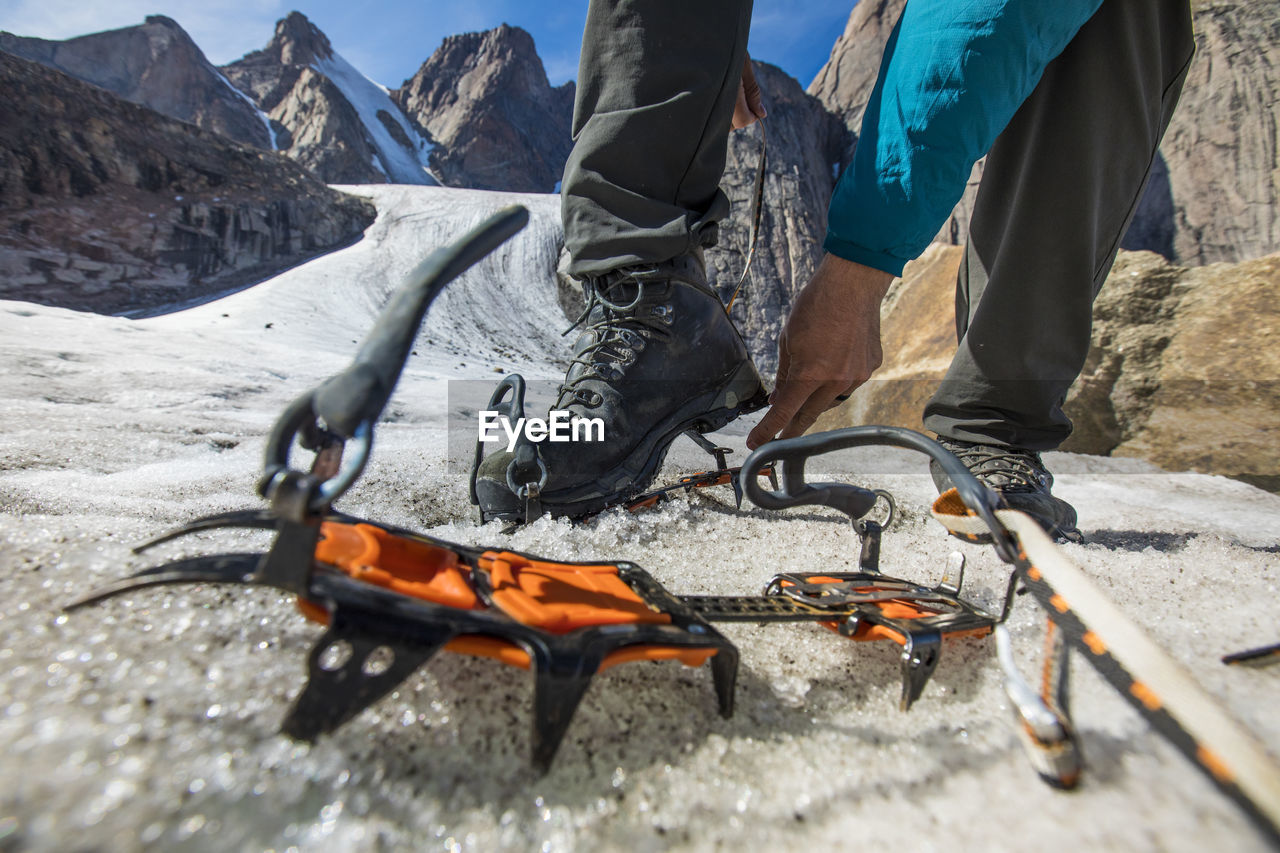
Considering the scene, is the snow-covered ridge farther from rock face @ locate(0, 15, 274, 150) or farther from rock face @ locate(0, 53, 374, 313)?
rock face @ locate(0, 53, 374, 313)

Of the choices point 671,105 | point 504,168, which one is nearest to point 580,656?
point 671,105

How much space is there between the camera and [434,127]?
98.0 ft

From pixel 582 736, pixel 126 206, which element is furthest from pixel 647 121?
pixel 126 206

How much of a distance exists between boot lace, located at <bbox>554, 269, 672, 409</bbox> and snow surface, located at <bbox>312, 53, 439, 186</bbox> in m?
23.4

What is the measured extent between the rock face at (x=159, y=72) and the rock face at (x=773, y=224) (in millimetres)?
23922

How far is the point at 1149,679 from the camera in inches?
13.9

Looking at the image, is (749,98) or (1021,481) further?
(749,98)

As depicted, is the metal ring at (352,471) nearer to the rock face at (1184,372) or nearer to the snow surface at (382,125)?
the rock face at (1184,372)

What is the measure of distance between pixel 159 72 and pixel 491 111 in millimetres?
13791

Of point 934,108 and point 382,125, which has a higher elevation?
point 382,125

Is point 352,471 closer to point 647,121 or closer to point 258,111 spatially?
point 647,121

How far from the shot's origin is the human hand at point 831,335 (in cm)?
106

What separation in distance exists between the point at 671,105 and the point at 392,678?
108 cm

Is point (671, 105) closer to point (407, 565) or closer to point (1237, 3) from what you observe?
point (407, 565)
